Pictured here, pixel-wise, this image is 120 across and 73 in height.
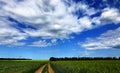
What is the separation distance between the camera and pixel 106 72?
17.6 meters

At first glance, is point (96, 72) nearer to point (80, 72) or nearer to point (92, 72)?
point (92, 72)

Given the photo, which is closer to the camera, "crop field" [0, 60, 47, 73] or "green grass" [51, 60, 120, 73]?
"green grass" [51, 60, 120, 73]

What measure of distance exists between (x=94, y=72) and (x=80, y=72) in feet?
17.2

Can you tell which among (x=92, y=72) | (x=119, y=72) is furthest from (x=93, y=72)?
(x=119, y=72)

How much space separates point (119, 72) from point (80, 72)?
363 inches

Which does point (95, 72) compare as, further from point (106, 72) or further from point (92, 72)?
point (106, 72)

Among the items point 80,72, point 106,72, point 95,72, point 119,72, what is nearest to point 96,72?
point 95,72

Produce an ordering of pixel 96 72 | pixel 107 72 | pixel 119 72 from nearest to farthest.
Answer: pixel 119 72 < pixel 107 72 < pixel 96 72

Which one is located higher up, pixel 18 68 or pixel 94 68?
pixel 18 68

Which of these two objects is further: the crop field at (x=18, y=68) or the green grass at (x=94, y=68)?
the crop field at (x=18, y=68)

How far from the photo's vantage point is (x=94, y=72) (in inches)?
787

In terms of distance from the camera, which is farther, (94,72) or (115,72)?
(94,72)

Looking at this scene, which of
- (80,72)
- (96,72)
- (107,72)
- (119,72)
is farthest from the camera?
(80,72)

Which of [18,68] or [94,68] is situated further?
[18,68]
